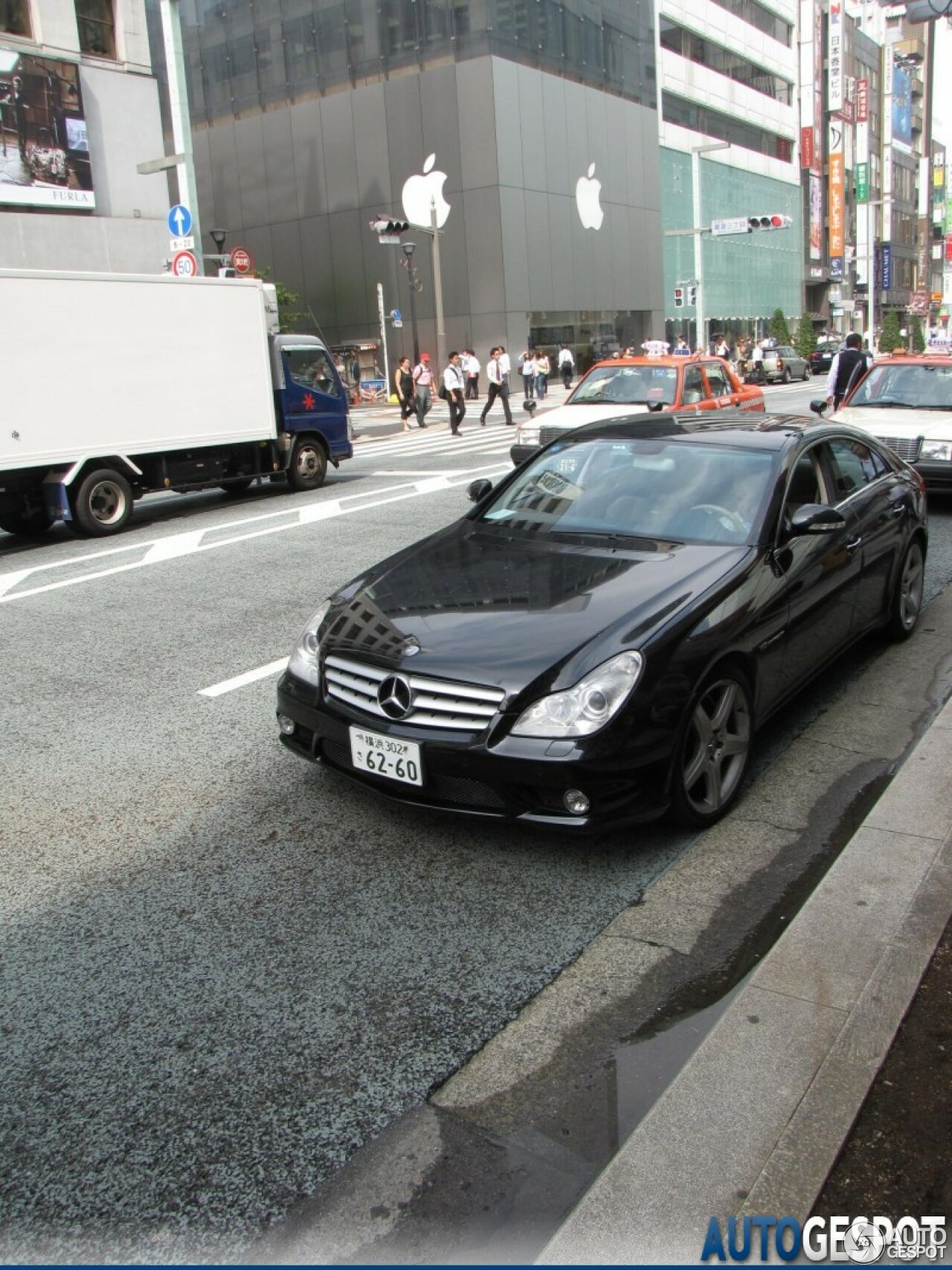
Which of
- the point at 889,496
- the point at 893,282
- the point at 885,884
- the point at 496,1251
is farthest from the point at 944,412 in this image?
the point at 893,282

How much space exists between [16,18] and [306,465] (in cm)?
1552

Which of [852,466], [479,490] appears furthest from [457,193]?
[852,466]

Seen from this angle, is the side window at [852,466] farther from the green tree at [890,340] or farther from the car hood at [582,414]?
the green tree at [890,340]

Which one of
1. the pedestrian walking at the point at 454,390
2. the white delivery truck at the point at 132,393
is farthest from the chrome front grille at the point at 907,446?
the pedestrian walking at the point at 454,390

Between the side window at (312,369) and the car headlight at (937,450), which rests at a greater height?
the side window at (312,369)

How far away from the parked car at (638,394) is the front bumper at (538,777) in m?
10.0

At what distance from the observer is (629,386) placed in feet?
48.6

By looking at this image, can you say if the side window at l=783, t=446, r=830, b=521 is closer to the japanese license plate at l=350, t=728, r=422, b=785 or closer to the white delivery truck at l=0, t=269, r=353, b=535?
the japanese license plate at l=350, t=728, r=422, b=785

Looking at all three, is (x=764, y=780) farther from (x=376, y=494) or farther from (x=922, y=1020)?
(x=376, y=494)

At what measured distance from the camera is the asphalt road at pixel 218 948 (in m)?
2.65

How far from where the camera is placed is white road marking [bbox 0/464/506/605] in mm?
10102

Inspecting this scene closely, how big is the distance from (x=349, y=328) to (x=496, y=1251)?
47.3 metres

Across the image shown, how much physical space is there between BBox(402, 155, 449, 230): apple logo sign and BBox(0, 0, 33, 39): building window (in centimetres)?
2047

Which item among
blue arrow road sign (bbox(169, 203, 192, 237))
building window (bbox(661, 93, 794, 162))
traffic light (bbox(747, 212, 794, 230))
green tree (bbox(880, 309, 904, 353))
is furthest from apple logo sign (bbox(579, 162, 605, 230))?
blue arrow road sign (bbox(169, 203, 192, 237))
